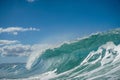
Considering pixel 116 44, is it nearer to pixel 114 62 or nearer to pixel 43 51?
pixel 114 62

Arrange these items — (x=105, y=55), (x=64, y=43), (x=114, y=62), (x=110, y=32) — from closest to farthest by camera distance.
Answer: (x=114, y=62) < (x=105, y=55) < (x=110, y=32) < (x=64, y=43)

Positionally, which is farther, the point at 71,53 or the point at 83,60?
the point at 71,53

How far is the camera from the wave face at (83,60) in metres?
79.8

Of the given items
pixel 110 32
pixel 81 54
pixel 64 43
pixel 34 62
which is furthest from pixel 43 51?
pixel 110 32

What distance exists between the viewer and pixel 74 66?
97.1 meters

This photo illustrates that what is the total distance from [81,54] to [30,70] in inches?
1151

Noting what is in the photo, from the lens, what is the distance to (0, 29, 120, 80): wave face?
262ft

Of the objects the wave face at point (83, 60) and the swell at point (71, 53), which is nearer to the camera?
the wave face at point (83, 60)

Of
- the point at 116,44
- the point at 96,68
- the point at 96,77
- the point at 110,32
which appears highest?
the point at 110,32

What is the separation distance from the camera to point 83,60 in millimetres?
96562

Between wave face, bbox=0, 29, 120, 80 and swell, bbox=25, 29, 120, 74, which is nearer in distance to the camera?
wave face, bbox=0, 29, 120, 80

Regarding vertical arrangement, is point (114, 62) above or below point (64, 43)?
below

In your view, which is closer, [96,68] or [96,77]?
[96,77]

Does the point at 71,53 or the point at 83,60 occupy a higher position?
the point at 71,53
